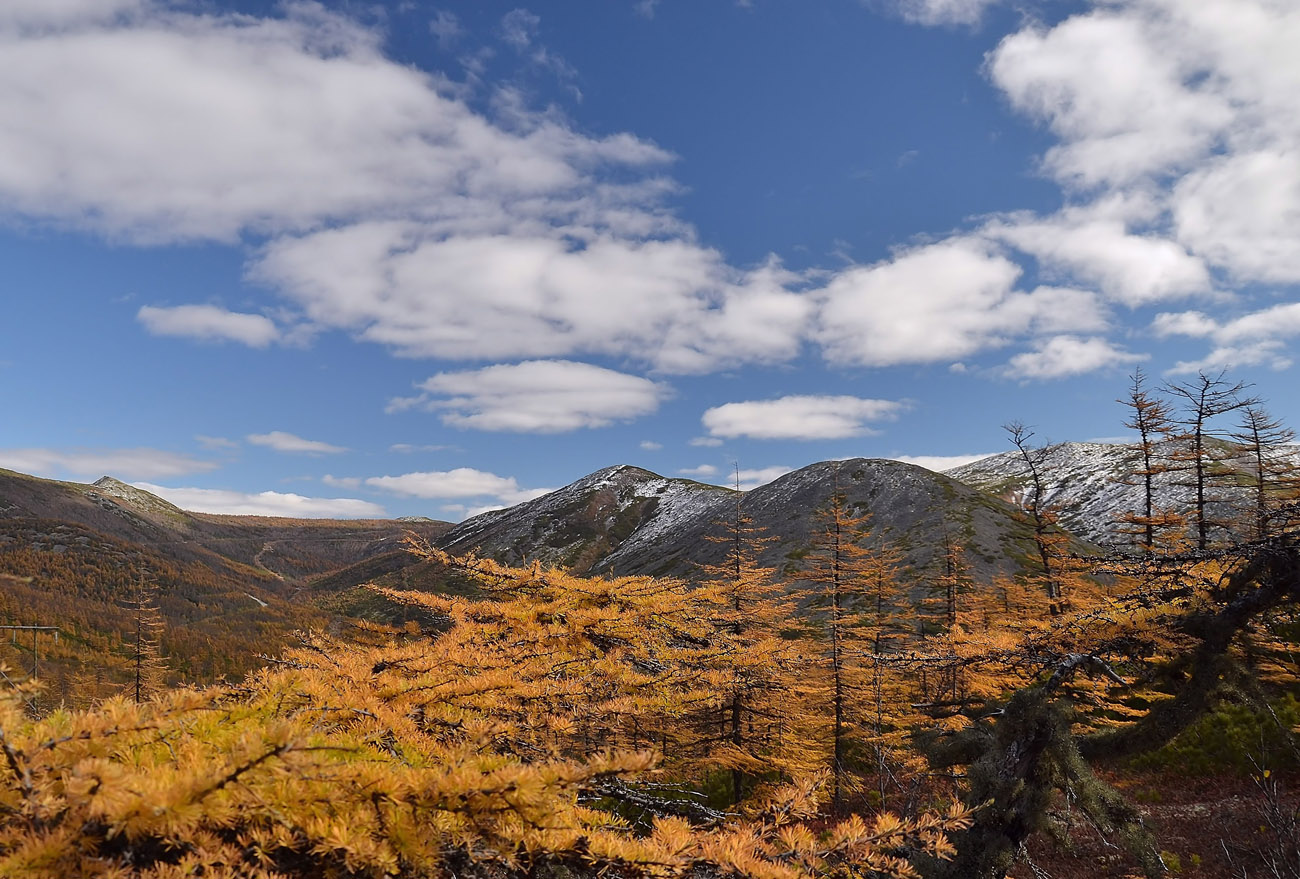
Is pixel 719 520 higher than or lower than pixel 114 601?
higher

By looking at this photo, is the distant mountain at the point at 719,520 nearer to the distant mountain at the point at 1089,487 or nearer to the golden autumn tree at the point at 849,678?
the golden autumn tree at the point at 849,678

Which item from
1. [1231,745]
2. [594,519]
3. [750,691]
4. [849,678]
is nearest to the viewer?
[750,691]

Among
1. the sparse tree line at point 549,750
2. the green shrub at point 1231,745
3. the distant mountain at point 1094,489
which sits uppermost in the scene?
the distant mountain at point 1094,489

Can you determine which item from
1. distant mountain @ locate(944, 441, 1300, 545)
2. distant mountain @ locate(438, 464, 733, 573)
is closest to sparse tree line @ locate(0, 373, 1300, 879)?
distant mountain @ locate(944, 441, 1300, 545)

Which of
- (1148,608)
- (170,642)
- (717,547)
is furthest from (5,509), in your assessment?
(1148,608)

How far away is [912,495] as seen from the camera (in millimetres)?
61719

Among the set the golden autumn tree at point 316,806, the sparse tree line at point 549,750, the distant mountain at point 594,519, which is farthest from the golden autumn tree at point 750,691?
the distant mountain at point 594,519

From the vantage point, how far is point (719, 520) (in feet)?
105

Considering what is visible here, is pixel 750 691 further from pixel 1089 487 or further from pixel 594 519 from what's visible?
pixel 594 519

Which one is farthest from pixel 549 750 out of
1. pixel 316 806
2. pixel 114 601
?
pixel 114 601

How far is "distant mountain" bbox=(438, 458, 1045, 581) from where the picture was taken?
1948 inches

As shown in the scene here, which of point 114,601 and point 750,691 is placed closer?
Answer: point 750,691

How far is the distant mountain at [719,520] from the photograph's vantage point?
4947 centimetres

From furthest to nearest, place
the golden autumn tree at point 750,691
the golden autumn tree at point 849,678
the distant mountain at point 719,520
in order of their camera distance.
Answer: the distant mountain at point 719,520 → the golden autumn tree at point 849,678 → the golden autumn tree at point 750,691
